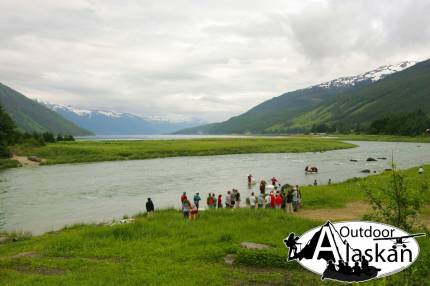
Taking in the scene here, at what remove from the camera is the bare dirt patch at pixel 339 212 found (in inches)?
1348

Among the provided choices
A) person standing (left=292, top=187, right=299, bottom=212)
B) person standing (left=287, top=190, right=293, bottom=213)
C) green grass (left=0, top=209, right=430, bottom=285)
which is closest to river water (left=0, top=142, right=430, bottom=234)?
green grass (left=0, top=209, right=430, bottom=285)

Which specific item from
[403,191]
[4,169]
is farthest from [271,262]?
[4,169]

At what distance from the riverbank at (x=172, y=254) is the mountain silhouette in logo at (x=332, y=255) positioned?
714 centimetres

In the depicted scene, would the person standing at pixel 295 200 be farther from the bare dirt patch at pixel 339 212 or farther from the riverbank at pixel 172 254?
the riverbank at pixel 172 254

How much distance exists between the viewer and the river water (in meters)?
42.0

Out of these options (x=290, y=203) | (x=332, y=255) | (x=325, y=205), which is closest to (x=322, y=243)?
(x=332, y=255)

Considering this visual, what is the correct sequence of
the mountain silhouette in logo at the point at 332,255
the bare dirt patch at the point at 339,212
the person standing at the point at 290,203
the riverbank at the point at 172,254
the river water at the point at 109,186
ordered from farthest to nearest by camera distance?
the river water at the point at 109,186, the person standing at the point at 290,203, the bare dirt patch at the point at 339,212, the riverbank at the point at 172,254, the mountain silhouette in logo at the point at 332,255

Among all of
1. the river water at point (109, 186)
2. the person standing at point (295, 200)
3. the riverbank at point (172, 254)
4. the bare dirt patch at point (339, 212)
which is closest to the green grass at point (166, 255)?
the riverbank at point (172, 254)

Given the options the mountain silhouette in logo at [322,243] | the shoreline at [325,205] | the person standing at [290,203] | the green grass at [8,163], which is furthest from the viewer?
the green grass at [8,163]

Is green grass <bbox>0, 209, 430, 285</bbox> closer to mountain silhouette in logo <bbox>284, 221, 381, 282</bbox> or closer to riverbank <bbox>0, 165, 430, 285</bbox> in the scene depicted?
riverbank <bbox>0, 165, 430, 285</bbox>

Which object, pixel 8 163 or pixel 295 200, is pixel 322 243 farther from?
pixel 8 163

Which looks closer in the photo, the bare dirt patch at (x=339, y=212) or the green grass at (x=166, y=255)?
the green grass at (x=166, y=255)

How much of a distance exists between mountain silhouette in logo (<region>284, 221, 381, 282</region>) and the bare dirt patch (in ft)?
91.2

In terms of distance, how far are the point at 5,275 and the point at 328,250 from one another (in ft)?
59.6
